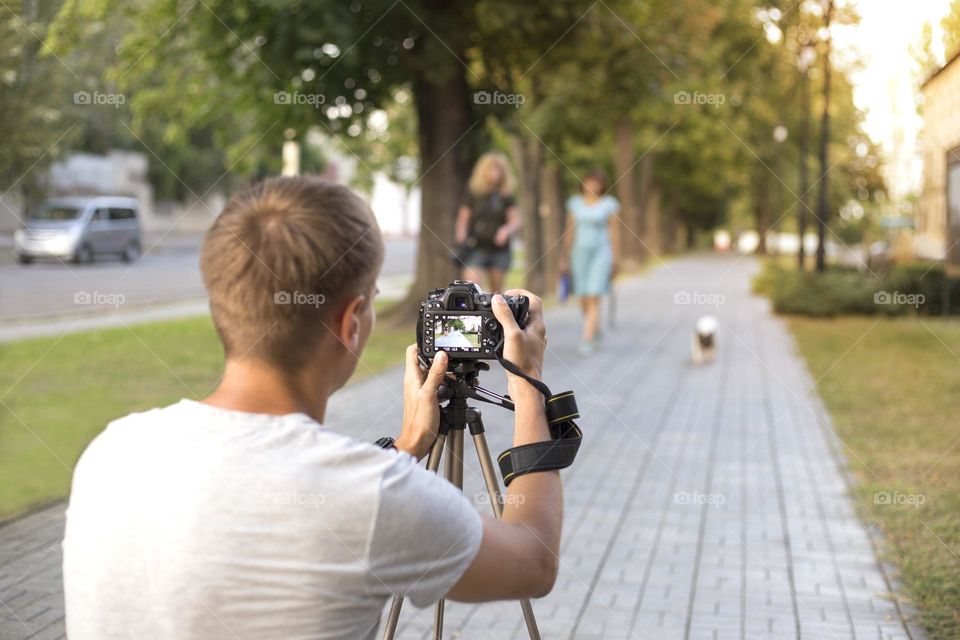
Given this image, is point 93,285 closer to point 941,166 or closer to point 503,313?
point 941,166

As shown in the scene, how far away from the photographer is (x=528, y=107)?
20641 mm

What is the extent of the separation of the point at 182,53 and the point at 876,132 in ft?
33.8

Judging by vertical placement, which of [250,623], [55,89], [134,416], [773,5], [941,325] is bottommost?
[941,325]

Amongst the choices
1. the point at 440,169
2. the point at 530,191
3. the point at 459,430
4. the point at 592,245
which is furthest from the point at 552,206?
the point at 459,430

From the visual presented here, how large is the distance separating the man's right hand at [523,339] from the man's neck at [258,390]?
44 cm

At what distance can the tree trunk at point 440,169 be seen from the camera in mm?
13633

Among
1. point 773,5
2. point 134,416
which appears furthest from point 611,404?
point 773,5

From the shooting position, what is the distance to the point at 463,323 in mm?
2078

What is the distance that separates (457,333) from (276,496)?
2.16 ft

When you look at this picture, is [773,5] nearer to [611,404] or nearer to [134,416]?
[611,404]

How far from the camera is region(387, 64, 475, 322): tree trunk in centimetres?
1363

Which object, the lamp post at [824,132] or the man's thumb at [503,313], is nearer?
the man's thumb at [503,313]

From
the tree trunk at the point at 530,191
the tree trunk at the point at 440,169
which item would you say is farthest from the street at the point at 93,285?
the tree trunk at the point at 530,191

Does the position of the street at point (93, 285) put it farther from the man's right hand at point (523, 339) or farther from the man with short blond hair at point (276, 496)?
the man with short blond hair at point (276, 496)
